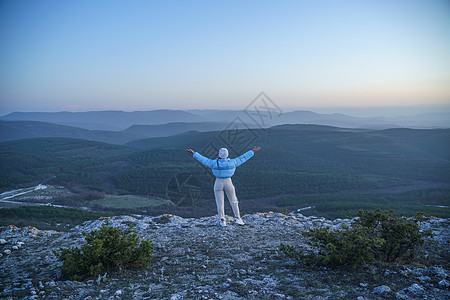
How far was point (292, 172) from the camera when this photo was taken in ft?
150

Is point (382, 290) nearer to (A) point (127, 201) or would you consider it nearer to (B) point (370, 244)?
(B) point (370, 244)

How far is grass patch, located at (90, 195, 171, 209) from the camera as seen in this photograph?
→ 27.4 m

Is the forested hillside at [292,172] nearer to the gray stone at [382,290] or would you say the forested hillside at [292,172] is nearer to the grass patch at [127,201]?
the grass patch at [127,201]

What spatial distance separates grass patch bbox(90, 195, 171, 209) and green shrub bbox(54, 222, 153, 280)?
76.4ft

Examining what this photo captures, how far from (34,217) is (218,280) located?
1818 centimetres

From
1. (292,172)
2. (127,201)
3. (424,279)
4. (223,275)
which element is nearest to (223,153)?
(223,275)

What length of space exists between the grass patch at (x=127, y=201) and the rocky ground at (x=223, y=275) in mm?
20651

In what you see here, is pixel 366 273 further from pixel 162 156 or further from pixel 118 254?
pixel 162 156

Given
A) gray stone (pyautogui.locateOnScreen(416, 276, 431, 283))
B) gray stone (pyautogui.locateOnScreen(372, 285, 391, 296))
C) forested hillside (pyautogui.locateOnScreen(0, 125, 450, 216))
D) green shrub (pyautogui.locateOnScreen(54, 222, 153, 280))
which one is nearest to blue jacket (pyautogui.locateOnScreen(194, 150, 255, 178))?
green shrub (pyautogui.locateOnScreen(54, 222, 153, 280))

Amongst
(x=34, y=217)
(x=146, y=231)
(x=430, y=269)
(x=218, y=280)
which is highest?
(x=430, y=269)

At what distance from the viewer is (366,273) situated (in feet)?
14.8

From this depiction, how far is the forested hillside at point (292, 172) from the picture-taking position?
31.6 meters

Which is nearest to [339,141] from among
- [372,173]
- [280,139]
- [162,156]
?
[280,139]

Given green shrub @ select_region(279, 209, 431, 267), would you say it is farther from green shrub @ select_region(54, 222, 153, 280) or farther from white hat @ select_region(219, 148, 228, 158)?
white hat @ select_region(219, 148, 228, 158)
